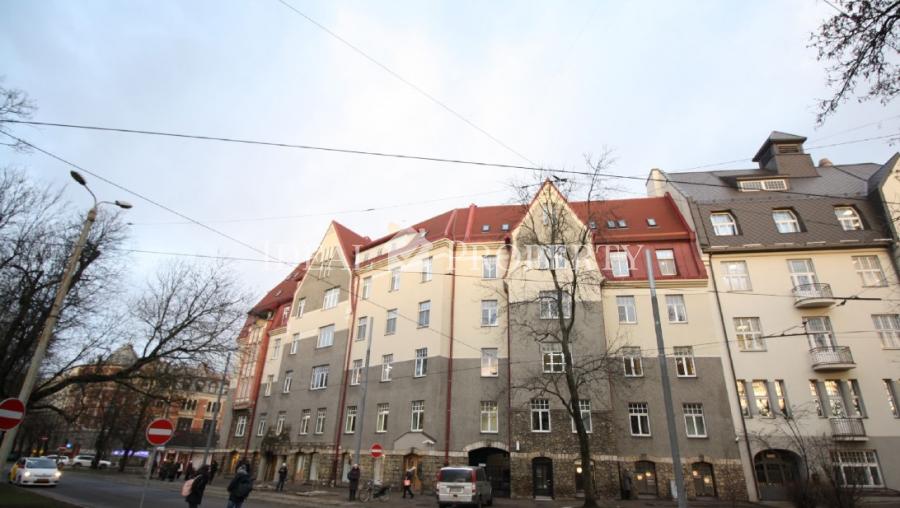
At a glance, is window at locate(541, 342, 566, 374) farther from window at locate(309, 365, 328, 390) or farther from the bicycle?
window at locate(309, 365, 328, 390)

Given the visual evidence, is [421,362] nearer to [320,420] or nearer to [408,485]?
[408,485]

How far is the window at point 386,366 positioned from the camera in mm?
31442

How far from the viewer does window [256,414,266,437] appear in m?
38.0

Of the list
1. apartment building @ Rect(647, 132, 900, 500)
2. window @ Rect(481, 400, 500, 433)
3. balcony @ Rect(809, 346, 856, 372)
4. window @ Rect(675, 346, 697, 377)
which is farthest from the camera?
window @ Rect(481, 400, 500, 433)

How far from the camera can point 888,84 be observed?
8.34 metres

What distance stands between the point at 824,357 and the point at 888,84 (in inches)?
905

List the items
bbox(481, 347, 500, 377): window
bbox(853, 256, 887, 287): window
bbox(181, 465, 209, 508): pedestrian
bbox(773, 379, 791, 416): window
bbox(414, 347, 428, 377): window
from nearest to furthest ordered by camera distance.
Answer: bbox(181, 465, 209, 508): pedestrian
bbox(773, 379, 791, 416): window
bbox(853, 256, 887, 287): window
bbox(481, 347, 500, 377): window
bbox(414, 347, 428, 377): window

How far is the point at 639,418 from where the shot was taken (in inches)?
1051

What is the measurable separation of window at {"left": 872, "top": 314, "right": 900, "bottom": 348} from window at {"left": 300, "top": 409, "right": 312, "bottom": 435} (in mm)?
35699

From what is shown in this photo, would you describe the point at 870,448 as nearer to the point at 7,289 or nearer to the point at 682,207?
the point at 682,207

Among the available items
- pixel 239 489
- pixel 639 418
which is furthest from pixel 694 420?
pixel 239 489

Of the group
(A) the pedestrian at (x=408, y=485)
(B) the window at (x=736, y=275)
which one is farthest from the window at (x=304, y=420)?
(B) the window at (x=736, y=275)

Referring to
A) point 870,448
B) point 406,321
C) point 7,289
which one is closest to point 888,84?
point 870,448

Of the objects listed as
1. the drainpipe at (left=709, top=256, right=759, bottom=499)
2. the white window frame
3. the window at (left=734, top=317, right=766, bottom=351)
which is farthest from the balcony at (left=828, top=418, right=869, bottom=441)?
the white window frame
